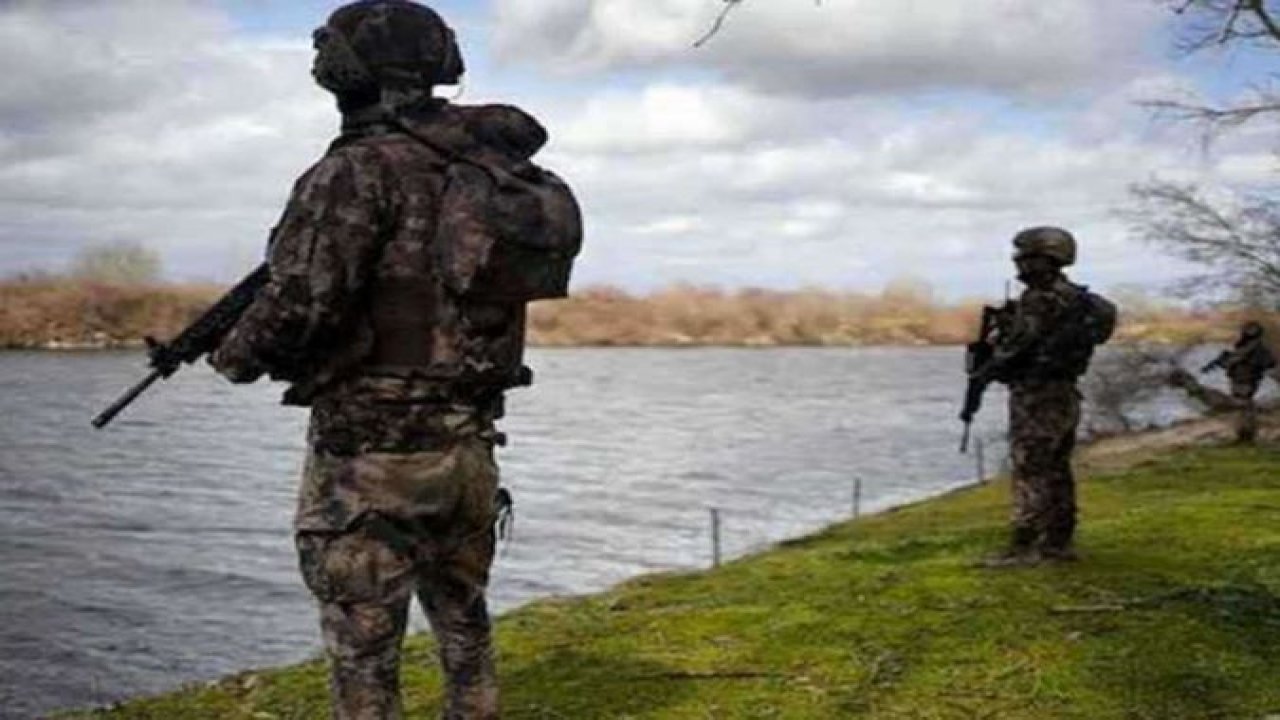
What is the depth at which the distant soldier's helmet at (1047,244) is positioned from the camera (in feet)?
42.5

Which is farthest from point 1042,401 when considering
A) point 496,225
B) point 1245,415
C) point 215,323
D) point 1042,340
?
point 1245,415

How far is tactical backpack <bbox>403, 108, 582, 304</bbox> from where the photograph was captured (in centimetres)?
661

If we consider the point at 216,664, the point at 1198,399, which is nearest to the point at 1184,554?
the point at 216,664

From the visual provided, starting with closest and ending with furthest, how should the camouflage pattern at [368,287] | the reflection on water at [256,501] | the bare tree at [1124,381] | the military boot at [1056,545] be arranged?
the camouflage pattern at [368,287] → the military boot at [1056,545] → the reflection on water at [256,501] → the bare tree at [1124,381]

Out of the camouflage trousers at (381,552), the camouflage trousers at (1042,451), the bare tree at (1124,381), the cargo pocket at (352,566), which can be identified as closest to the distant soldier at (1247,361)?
the bare tree at (1124,381)

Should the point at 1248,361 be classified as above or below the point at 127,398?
above

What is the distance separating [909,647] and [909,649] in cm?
7

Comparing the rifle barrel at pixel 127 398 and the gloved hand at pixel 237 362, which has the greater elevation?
the gloved hand at pixel 237 362

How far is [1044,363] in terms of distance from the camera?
43.0 feet

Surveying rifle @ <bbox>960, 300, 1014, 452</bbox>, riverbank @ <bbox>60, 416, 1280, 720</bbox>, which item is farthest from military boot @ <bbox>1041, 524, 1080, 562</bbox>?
rifle @ <bbox>960, 300, 1014, 452</bbox>

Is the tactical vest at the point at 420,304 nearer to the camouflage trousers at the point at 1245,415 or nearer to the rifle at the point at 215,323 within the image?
the rifle at the point at 215,323

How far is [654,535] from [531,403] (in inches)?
2326

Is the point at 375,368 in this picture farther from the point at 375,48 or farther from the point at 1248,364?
the point at 1248,364

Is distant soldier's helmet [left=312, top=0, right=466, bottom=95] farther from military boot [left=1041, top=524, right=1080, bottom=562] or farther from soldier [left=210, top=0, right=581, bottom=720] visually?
military boot [left=1041, top=524, right=1080, bottom=562]
